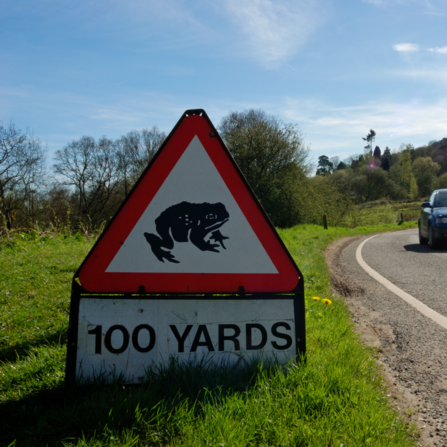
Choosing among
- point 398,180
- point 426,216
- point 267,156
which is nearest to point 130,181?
point 267,156

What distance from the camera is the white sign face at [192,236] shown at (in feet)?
7.02

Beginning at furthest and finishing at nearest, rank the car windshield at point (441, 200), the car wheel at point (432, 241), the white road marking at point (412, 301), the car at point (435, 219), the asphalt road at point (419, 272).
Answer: the car windshield at point (441, 200) < the car wheel at point (432, 241) < the car at point (435, 219) < the asphalt road at point (419, 272) < the white road marking at point (412, 301)

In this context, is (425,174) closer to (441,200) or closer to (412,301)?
(441,200)

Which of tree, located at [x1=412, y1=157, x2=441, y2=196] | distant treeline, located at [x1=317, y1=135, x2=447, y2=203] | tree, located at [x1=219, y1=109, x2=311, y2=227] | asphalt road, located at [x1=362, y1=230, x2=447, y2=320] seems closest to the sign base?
asphalt road, located at [x1=362, y1=230, x2=447, y2=320]

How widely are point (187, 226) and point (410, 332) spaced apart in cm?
277

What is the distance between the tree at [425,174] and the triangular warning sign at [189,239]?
75.1 metres

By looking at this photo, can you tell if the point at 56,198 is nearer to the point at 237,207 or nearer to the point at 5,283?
the point at 5,283

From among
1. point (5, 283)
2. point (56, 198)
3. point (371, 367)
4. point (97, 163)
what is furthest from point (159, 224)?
point (97, 163)

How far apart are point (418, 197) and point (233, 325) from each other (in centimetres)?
7252

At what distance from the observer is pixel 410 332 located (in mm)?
3682

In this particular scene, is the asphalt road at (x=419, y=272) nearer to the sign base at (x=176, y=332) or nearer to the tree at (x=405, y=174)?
the sign base at (x=176, y=332)

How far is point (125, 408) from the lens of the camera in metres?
1.80

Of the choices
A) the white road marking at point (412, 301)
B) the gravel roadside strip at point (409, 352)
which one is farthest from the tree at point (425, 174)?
the gravel roadside strip at point (409, 352)

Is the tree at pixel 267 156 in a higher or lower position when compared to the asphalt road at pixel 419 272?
higher
